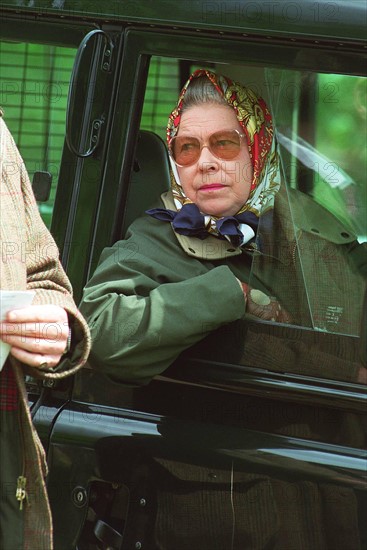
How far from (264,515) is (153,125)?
1212 mm

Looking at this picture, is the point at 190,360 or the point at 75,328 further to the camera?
the point at 190,360

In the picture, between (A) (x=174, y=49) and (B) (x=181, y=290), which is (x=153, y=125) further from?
(B) (x=181, y=290)

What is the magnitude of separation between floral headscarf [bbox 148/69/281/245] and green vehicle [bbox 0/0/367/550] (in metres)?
0.04

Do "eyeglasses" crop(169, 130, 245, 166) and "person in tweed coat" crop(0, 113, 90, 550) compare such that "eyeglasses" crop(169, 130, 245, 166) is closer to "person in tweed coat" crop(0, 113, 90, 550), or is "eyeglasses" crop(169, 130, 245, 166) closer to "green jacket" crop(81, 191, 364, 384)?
"green jacket" crop(81, 191, 364, 384)

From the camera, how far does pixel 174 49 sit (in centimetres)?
266

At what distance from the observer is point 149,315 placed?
99.7 inches

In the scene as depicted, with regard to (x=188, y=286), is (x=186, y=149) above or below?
above

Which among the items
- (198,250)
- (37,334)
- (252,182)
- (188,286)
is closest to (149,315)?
(188,286)

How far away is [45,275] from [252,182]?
74 cm

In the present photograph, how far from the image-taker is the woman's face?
9.29ft

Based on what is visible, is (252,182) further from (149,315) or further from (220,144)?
(149,315)

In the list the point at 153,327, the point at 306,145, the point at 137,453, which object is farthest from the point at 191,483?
the point at 306,145

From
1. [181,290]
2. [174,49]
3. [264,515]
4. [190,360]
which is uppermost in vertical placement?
[174,49]

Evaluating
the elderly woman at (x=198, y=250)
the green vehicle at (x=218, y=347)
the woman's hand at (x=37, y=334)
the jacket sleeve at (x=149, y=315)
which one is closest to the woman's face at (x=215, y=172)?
the elderly woman at (x=198, y=250)
